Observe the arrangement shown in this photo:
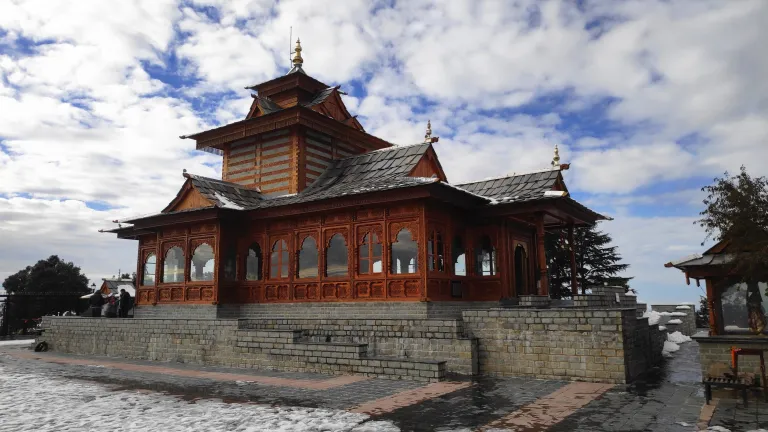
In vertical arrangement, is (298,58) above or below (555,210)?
above

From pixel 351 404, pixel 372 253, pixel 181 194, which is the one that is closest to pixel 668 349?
pixel 372 253

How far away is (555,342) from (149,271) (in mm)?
15576

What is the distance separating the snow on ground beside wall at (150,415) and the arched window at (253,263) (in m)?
8.10

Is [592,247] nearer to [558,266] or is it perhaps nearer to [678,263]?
[558,266]

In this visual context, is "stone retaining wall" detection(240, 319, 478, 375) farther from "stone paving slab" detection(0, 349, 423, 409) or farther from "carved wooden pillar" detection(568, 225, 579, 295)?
"carved wooden pillar" detection(568, 225, 579, 295)

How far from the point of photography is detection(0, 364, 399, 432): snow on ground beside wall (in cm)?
780

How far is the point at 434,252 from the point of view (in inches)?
608

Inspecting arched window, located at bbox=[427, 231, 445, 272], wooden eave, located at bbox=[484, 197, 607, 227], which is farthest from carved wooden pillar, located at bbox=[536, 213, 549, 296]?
arched window, located at bbox=[427, 231, 445, 272]

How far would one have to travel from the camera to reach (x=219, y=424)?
313 inches

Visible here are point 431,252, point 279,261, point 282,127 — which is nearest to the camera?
point 431,252

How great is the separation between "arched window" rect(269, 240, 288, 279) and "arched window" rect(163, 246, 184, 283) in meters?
3.98

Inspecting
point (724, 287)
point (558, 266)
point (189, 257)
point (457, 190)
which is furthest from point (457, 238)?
point (558, 266)

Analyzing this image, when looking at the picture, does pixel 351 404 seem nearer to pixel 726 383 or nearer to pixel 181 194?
pixel 726 383

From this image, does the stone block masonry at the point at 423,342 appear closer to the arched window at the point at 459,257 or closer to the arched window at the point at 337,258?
A: the arched window at the point at 337,258
